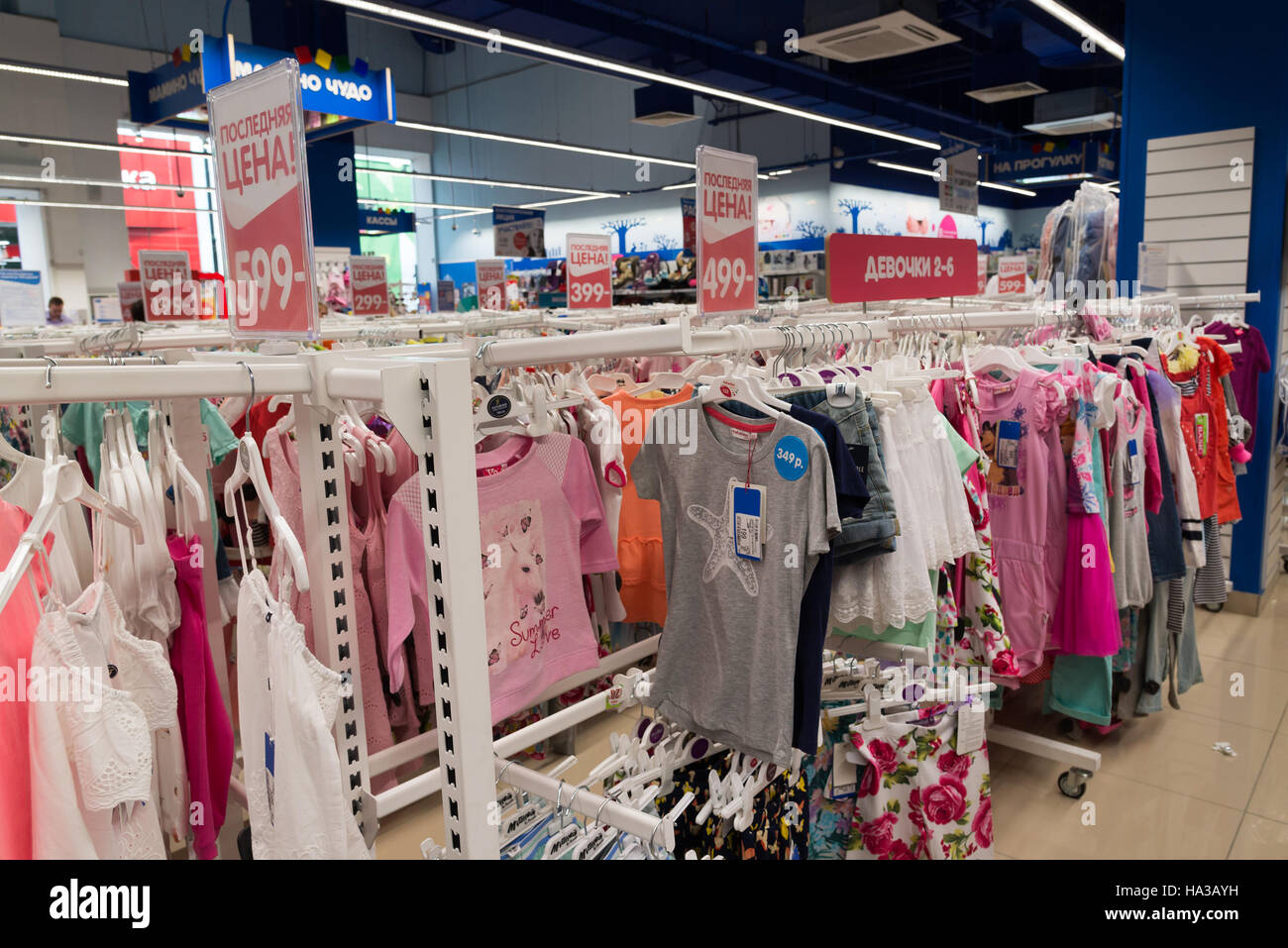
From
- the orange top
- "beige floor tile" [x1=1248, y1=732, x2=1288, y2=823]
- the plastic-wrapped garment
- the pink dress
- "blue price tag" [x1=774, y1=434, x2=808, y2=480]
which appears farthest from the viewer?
the plastic-wrapped garment

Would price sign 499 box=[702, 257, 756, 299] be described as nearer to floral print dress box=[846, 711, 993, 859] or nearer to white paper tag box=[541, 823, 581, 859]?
floral print dress box=[846, 711, 993, 859]

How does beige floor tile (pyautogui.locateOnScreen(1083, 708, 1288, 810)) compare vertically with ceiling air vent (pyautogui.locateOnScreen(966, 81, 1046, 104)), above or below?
below

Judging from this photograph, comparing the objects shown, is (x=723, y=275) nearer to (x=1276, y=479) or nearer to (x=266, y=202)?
(x=266, y=202)

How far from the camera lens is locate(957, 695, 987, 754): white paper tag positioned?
2506 millimetres

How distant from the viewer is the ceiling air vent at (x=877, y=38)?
27.9ft

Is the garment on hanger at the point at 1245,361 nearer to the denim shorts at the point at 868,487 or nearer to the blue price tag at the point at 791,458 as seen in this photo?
the denim shorts at the point at 868,487

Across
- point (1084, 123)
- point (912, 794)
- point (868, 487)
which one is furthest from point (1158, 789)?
point (1084, 123)

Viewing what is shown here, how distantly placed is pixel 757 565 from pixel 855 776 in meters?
0.81

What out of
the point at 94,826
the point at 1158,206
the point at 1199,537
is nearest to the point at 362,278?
the point at 1158,206

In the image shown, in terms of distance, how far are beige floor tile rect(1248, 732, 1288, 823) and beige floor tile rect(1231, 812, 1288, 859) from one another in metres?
0.06

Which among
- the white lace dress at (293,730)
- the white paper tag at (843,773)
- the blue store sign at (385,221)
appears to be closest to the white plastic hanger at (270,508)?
the white lace dress at (293,730)

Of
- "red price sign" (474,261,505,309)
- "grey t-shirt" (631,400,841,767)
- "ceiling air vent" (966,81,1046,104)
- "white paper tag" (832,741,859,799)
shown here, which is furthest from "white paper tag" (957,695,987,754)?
"ceiling air vent" (966,81,1046,104)
